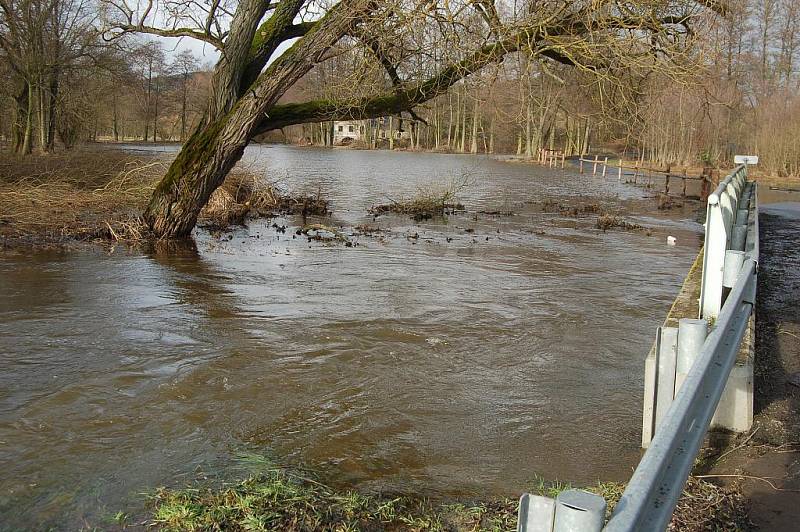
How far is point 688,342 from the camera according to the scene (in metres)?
3.81

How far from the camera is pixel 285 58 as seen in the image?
1312cm

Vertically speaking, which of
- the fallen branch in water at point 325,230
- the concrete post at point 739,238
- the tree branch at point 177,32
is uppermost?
the tree branch at point 177,32

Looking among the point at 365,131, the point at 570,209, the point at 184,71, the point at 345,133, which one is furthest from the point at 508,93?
the point at 345,133

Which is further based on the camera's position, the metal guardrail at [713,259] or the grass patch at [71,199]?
the grass patch at [71,199]

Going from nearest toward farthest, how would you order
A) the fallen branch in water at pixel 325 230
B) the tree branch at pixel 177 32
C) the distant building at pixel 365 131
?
the tree branch at pixel 177 32 < the fallen branch in water at pixel 325 230 < the distant building at pixel 365 131

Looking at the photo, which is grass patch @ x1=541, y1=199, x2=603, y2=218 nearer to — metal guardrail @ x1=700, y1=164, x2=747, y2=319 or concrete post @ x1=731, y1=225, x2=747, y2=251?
concrete post @ x1=731, y1=225, x2=747, y2=251

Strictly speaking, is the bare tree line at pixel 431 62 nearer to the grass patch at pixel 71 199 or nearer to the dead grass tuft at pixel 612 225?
the grass patch at pixel 71 199

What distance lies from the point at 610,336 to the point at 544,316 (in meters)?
1.16

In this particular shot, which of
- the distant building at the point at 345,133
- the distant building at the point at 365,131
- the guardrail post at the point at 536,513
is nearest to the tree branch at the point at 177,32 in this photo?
the guardrail post at the point at 536,513

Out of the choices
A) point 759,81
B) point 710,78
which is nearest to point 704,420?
point 710,78

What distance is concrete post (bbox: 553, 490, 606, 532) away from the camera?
5.05 ft

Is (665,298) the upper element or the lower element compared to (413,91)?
lower

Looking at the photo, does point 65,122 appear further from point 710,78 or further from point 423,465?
point 423,465

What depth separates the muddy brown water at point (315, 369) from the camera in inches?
190
